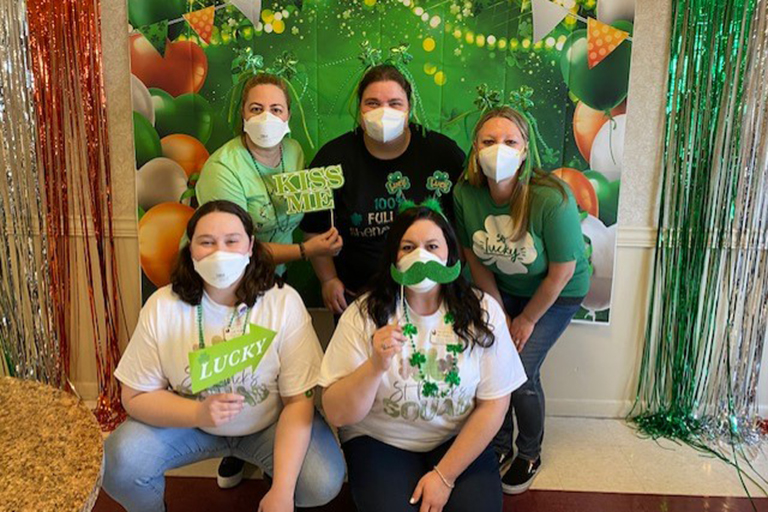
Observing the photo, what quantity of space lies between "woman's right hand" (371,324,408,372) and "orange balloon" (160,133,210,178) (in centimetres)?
129

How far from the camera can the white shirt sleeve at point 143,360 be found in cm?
146

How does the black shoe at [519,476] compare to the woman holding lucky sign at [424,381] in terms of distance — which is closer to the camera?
the woman holding lucky sign at [424,381]

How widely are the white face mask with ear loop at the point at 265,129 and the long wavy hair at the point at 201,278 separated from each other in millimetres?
317

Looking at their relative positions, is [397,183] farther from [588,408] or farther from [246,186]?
[588,408]

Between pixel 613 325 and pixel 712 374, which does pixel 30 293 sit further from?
pixel 712 374

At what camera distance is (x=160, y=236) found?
7.38 feet

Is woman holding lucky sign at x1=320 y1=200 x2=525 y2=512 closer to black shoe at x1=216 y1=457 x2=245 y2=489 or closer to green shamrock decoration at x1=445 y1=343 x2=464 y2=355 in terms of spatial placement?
green shamrock decoration at x1=445 y1=343 x2=464 y2=355

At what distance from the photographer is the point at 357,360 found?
1416 mm

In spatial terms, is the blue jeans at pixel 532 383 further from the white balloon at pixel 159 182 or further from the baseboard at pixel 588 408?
the white balloon at pixel 159 182

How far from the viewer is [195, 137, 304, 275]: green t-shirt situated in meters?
1.72

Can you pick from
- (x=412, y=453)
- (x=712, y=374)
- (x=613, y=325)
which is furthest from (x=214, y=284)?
(x=712, y=374)

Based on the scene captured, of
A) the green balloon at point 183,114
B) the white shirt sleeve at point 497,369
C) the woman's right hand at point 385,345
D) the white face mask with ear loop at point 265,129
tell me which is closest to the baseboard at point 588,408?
the white shirt sleeve at point 497,369

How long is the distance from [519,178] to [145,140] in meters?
1.48

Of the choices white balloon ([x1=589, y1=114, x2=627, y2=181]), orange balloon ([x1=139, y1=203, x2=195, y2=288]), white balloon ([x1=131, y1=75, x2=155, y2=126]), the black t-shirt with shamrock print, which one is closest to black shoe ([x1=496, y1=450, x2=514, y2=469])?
the black t-shirt with shamrock print
